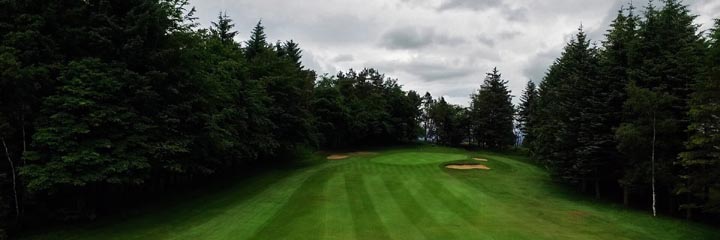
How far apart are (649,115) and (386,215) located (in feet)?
41.6

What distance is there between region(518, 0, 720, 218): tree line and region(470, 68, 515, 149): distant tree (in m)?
33.9

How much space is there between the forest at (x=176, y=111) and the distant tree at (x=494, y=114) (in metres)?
31.3

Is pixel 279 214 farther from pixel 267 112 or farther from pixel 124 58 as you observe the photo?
pixel 267 112

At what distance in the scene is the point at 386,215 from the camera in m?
16.6

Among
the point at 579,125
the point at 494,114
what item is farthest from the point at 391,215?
the point at 494,114

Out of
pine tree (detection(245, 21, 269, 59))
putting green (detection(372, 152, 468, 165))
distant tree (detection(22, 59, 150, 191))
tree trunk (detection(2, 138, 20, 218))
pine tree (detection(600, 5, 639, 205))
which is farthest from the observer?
pine tree (detection(245, 21, 269, 59))

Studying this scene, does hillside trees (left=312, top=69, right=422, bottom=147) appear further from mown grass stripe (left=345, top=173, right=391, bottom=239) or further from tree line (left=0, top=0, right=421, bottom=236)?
tree line (left=0, top=0, right=421, bottom=236)

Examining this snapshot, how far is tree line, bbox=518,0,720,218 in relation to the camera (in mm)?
15430

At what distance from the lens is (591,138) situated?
22453mm

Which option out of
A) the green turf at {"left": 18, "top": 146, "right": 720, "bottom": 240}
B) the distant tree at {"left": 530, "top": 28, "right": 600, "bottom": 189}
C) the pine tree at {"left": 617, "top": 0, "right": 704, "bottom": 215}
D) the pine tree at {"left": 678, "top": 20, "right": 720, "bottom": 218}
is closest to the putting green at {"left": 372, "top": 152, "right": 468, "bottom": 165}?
the green turf at {"left": 18, "top": 146, "right": 720, "bottom": 240}

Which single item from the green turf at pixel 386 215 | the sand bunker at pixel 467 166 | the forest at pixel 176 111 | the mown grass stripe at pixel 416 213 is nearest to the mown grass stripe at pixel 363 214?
the green turf at pixel 386 215

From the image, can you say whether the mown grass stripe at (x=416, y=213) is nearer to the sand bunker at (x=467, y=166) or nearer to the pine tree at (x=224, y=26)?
the sand bunker at (x=467, y=166)

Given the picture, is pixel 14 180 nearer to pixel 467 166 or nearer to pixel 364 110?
pixel 467 166

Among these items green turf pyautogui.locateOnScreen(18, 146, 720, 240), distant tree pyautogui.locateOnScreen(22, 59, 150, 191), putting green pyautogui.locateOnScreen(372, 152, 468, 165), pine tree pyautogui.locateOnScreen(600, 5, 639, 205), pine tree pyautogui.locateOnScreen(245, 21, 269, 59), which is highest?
pine tree pyautogui.locateOnScreen(245, 21, 269, 59)
